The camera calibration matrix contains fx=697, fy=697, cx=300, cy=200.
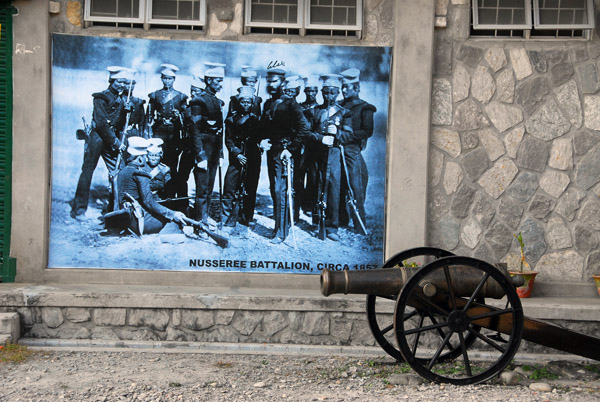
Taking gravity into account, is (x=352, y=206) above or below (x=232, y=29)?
below

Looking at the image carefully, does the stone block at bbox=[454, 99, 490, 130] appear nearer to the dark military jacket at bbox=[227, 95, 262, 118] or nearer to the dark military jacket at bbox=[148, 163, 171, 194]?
the dark military jacket at bbox=[227, 95, 262, 118]

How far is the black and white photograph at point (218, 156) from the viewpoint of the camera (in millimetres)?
7684

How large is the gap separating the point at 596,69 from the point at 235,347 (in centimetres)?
493

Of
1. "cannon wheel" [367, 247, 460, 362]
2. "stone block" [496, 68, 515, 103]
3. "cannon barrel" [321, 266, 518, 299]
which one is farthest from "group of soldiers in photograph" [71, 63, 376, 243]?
"cannon barrel" [321, 266, 518, 299]

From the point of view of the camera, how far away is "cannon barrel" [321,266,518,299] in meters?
5.52

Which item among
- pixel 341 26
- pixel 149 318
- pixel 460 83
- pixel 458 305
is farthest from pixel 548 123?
pixel 149 318

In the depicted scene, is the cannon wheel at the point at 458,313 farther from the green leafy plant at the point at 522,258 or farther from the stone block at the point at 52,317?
the stone block at the point at 52,317

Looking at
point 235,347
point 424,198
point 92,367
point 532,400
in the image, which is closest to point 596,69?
point 424,198

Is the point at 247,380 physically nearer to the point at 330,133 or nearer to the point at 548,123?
the point at 330,133

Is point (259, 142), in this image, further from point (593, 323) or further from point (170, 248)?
point (593, 323)

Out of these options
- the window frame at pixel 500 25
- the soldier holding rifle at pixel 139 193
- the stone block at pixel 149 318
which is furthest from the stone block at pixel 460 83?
the stone block at pixel 149 318

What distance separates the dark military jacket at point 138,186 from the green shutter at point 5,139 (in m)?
1.20

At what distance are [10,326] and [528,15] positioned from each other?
6.27 metres

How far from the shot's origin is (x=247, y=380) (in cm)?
578
